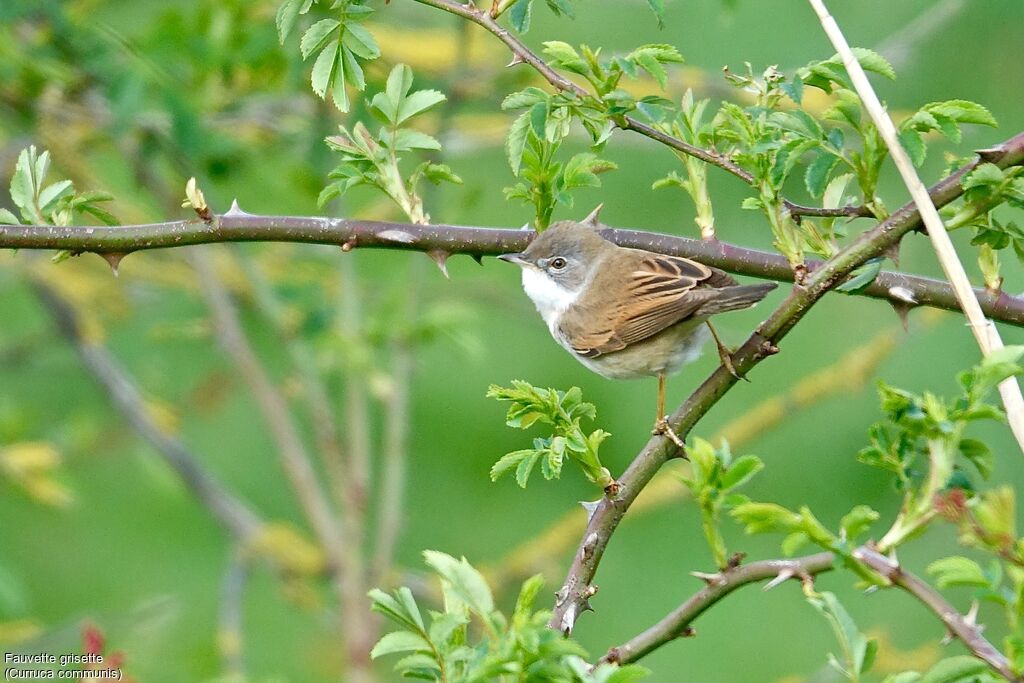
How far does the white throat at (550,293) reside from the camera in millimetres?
4602

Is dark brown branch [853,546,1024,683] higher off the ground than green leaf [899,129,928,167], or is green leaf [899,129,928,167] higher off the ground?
green leaf [899,129,928,167]

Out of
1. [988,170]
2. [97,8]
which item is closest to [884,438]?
[988,170]

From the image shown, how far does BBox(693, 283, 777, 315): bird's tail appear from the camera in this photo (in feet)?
10.9

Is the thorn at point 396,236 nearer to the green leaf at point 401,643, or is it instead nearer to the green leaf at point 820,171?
the green leaf at point 820,171

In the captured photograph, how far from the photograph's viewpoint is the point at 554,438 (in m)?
2.13

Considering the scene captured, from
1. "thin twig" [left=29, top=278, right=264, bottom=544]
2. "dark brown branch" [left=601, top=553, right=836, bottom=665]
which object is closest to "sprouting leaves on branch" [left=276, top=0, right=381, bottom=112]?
"dark brown branch" [left=601, top=553, right=836, bottom=665]

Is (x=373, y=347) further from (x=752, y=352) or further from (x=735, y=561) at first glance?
(x=735, y=561)

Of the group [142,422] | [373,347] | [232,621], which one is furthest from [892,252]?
[142,422]

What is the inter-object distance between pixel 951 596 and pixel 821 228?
19.2ft

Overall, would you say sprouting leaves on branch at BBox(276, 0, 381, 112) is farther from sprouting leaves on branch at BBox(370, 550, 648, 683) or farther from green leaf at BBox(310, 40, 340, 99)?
sprouting leaves on branch at BBox(370, 550, 648, 683)

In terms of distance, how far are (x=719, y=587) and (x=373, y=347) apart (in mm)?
3914

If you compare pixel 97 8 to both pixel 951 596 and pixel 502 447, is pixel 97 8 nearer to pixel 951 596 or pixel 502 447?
pixel 502 447

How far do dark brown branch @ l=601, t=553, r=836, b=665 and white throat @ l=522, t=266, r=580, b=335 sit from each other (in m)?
2.62

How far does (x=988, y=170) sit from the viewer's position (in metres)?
2.08
